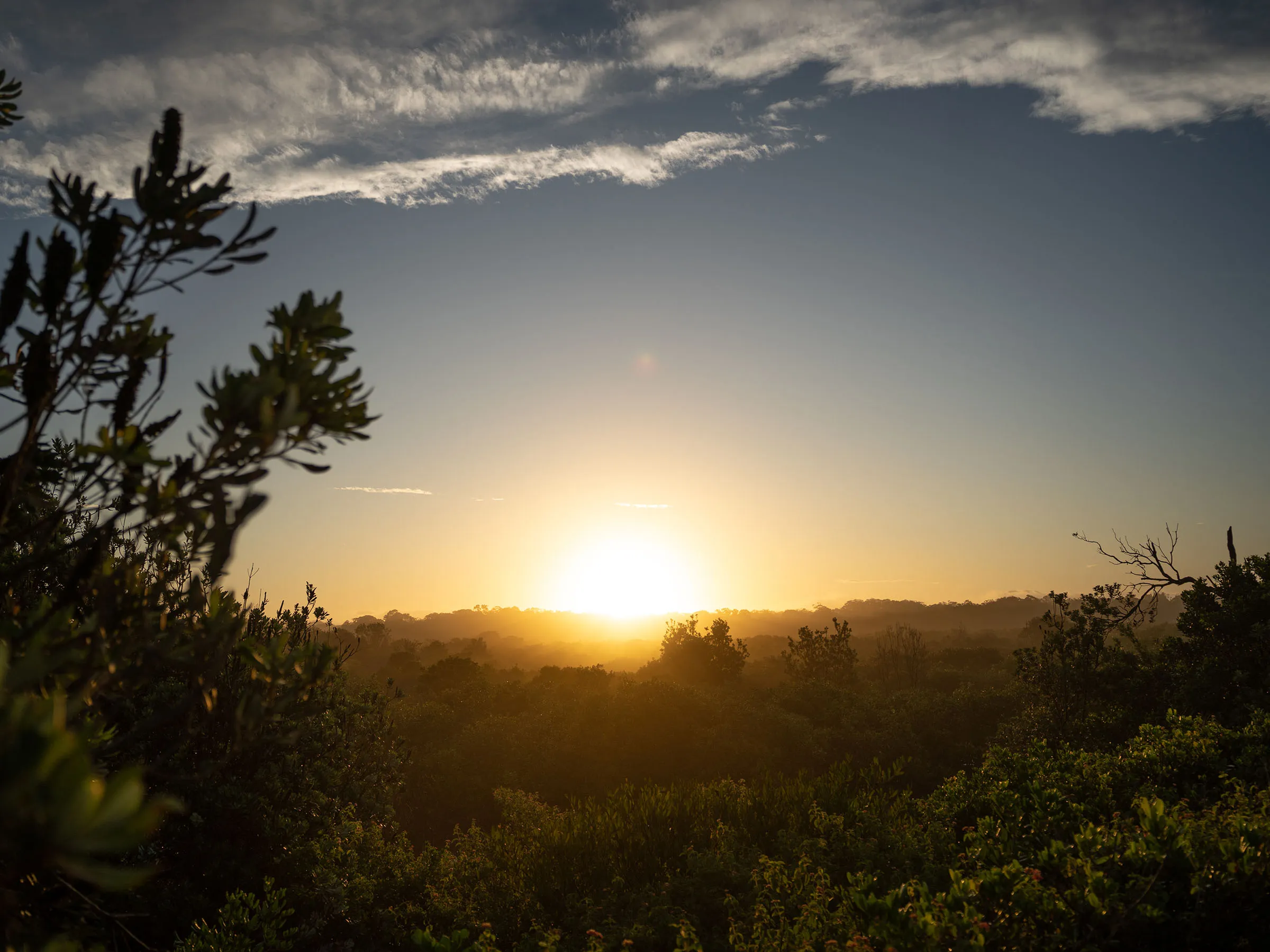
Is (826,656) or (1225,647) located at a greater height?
(1225,647)

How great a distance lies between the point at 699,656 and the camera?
34.2 metres

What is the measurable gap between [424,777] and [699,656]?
1782cm

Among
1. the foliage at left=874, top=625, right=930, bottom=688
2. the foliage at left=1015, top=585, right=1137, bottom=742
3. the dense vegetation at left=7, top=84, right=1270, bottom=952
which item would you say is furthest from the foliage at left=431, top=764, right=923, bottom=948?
the foliage at left=874, top=625, right=930, bottom=688

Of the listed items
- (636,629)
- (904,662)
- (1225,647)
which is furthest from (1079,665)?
(636,629)

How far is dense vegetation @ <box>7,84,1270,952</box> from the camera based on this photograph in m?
2.73

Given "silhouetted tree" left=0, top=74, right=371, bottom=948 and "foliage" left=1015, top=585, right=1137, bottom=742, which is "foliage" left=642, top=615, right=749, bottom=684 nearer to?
"foliage" left=1015, top=585, right=1137, bottom=742

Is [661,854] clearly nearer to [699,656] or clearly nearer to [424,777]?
[424,777]

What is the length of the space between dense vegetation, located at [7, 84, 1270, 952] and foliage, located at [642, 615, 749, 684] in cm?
1149

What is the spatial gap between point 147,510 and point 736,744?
1986 centimetres

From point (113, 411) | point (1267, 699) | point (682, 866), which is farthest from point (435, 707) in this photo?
point (113, 411)

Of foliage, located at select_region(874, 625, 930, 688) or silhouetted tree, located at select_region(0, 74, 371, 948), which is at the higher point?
silhouetted tree, located at select_region(0, 74, 371, 948)

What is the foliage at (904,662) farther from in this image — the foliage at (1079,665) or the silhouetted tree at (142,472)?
the silhouetted tree at (142,472)

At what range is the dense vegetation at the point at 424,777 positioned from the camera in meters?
2.73

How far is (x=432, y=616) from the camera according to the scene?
6048 inches
